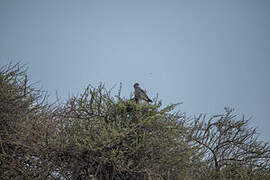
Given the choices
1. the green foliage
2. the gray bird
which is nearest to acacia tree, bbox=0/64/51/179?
the green foliage

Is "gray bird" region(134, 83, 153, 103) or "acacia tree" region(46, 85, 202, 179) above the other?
"gray bird" region(134, 83, 153, 103)

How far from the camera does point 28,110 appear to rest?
12.8 meters

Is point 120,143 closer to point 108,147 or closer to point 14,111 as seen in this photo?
point 108,147

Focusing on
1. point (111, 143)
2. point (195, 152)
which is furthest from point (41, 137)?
point (195, 152)

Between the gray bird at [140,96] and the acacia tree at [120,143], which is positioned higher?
the gray bird at [140,96]

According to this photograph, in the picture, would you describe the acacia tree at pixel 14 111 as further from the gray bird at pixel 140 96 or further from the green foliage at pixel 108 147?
the gray bird at pixel 140 96

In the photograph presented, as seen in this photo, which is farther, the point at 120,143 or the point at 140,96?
the point at 140,96

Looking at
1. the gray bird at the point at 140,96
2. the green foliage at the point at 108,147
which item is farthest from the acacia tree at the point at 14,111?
the gray bird at the point at 140,96

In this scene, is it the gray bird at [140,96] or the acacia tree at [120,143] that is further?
the gray bird at [140,96]

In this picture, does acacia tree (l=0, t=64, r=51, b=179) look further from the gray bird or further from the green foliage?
the gray bird

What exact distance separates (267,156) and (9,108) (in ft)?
38.4

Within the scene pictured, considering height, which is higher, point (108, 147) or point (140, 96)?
point (140, 96)

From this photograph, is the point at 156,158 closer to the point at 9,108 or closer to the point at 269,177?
the point at 269,177

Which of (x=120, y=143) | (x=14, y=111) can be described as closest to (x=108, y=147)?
A: (x=120, y=143)
